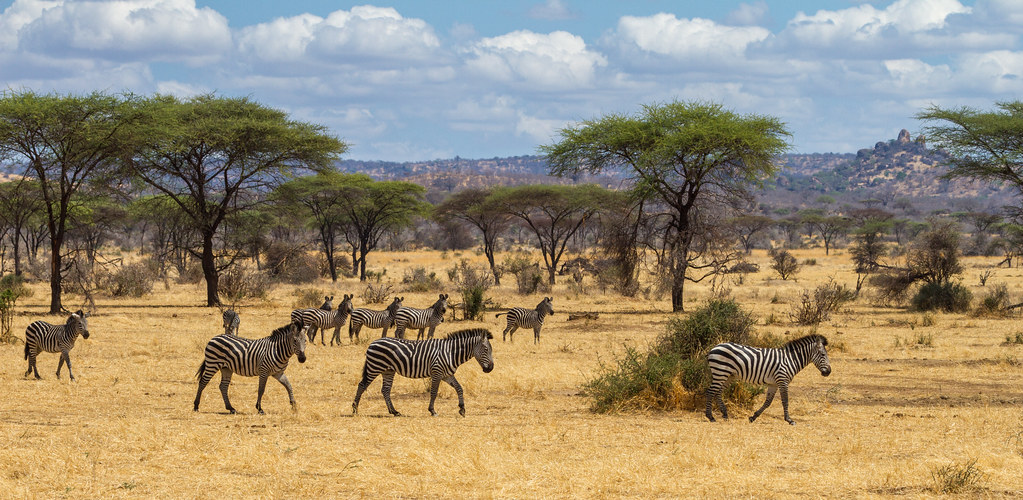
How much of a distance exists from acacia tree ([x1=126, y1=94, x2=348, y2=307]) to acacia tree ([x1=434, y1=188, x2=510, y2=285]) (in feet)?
49.7

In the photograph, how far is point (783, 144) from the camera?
28.2m

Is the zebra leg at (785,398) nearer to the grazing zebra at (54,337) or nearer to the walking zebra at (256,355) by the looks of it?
the walking zebra at (256,355)

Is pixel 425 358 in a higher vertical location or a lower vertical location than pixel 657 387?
higher

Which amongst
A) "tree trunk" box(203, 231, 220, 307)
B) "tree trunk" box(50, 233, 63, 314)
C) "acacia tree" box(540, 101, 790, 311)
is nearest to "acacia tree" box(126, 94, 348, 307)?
"tree trunk" box(203, 231, 220, 307)

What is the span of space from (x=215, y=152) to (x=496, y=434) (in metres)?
22.4

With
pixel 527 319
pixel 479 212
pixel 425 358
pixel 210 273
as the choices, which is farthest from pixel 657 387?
pixel 479 212

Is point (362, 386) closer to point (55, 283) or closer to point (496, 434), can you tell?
point (496, 434)

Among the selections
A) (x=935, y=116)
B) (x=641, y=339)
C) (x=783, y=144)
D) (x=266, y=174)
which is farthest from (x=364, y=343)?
(x=935, y=116)

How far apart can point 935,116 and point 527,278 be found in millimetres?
16694

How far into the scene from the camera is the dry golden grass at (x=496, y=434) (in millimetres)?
7934

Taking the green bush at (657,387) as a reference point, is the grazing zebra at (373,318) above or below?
above

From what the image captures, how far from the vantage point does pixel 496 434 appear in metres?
10.2

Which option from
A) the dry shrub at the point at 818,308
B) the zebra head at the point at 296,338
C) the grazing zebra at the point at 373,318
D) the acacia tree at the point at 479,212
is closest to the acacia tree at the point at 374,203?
the acacia tree at the point at 479,212

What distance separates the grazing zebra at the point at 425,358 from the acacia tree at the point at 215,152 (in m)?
18.3
